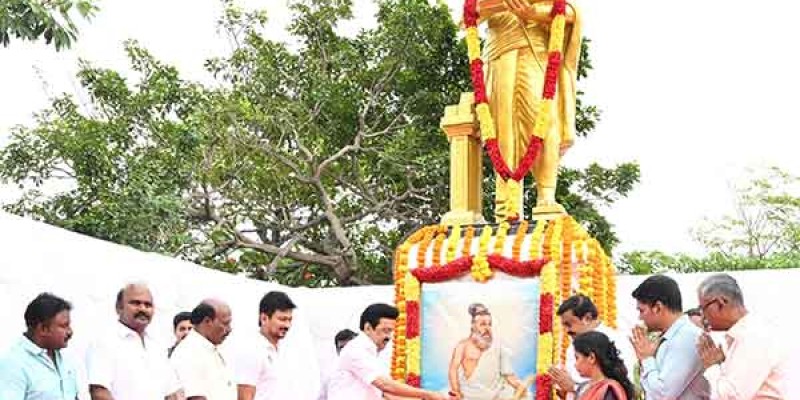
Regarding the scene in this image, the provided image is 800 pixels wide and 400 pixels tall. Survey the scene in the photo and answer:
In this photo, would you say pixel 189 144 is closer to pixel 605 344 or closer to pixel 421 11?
pixel 421 11

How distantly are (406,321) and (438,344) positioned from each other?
279mm

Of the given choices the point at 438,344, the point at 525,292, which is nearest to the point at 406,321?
the point at 438,344

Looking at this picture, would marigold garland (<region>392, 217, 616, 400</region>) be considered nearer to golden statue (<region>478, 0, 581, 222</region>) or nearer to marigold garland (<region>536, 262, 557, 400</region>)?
marigold garland (<region>536, 262, 557, 400</region>)

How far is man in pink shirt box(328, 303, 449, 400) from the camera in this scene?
6.59 meters

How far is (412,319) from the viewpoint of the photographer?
768 cm

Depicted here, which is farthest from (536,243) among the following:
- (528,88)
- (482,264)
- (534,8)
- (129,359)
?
(129,359)

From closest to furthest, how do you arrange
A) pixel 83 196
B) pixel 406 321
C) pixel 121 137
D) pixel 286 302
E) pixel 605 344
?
1. pixel 605 344
2. pixel 286 302
3. pixel 406 321
4. pixel 83 196
5. pixel 121 137

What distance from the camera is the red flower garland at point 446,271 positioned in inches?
298

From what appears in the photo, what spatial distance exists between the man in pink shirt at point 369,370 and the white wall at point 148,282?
28.6 inches

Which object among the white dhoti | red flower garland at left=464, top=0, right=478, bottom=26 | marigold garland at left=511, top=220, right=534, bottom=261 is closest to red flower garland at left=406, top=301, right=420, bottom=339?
the white dhoti

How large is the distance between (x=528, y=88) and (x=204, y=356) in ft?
10.9

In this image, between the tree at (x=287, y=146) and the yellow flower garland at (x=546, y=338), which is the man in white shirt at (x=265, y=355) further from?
the tree at (x=287, y=146)

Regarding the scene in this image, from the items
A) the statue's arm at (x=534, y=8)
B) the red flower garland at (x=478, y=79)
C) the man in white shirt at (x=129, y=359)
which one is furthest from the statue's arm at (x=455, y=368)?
the man in white shirt at (x=129, y=359)

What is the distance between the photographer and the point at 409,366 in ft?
25.0
